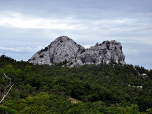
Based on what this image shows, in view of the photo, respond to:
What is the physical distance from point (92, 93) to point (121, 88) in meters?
13.2

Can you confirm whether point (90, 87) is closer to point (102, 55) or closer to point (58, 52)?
point (102, 55)

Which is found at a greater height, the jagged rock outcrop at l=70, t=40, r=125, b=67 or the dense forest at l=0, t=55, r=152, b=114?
the jagged rock outcrop at l=70, t=40, r=125, b=67

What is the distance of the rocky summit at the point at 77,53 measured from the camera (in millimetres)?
89812

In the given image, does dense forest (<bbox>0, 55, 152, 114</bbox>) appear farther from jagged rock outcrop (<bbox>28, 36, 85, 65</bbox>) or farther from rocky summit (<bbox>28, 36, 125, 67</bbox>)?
jagged rock outcrop (<bbox>28, 36, 85, 65</bbox>)

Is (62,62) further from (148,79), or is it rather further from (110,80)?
(148,79)

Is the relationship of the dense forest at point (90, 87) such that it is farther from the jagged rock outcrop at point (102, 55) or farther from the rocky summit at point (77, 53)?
the rocky summit at point (77, 53)

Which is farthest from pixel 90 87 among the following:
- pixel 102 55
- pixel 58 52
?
pixel 58 52

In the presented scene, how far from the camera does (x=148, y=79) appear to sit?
72125 mm

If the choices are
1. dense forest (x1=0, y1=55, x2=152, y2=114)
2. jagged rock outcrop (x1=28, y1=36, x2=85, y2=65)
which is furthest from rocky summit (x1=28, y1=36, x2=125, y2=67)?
dense forest (x1=0, y1=55, x2=152, y2=114)

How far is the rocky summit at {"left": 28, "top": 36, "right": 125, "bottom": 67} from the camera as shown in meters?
89.8

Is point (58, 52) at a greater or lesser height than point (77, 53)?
lesser

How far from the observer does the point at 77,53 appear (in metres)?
98.6

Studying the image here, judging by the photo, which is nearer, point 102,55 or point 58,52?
point 102,55

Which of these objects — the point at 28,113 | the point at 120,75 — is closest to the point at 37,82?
the point at 28,113
